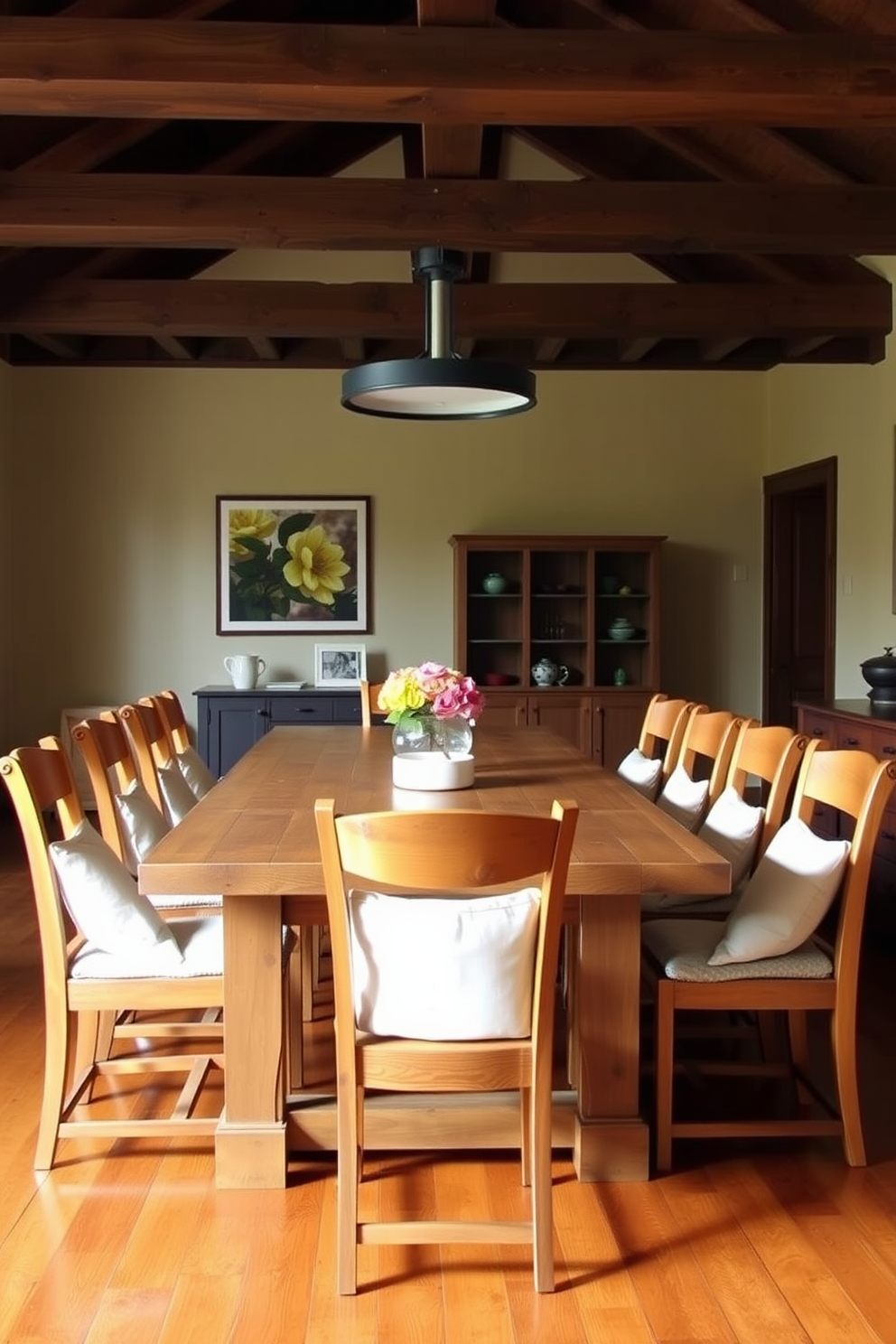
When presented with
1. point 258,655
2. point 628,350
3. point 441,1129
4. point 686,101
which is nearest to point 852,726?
point 686,101

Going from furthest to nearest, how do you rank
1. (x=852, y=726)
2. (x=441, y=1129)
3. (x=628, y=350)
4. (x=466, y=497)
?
1. (x=466, y=497)
2. (x=628, y=350)
3. (x=852, y=726)
4. (x=441, y=1129)

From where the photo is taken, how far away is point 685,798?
3.51 metres

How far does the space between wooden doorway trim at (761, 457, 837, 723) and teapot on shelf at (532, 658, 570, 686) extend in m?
1.44

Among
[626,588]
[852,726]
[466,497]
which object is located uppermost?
[466,497]

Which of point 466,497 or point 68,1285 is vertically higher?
point 466,497

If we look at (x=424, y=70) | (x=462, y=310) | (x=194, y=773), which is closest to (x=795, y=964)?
(x=194, y=773)

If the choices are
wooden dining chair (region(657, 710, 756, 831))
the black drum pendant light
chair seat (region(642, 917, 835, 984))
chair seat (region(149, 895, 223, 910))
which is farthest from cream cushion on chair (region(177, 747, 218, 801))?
chair seat (region(642, 917, 835, 984))

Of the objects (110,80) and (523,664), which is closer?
(110,80)

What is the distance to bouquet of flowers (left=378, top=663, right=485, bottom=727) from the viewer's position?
3.16 meters

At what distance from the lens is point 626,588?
283 inches

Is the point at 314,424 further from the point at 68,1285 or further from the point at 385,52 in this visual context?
the point at 68,1285

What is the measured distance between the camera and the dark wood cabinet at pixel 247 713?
6887 mm

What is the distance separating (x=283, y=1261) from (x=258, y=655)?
17.8 feet

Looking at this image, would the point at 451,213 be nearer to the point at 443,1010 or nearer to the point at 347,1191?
the point at 443,1010
